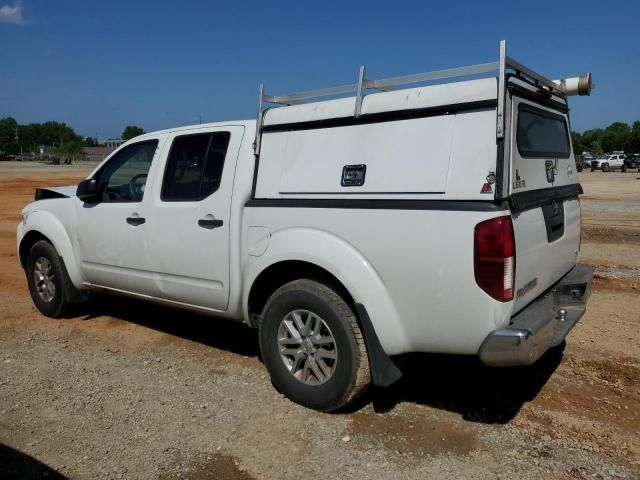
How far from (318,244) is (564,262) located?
191 centimetres

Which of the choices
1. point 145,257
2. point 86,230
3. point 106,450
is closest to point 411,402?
point 106,450

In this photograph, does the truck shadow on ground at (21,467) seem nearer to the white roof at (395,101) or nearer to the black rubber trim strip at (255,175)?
the black rubber trim strip at (255,175)

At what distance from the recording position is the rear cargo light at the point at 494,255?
10.5 ft

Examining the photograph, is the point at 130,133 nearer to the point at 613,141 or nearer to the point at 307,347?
the point at 307,347

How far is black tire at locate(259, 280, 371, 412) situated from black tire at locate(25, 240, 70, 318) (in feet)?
9.18

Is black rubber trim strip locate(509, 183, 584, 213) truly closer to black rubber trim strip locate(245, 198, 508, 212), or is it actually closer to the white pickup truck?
the white pickup truck

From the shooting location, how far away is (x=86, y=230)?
564 centimetres

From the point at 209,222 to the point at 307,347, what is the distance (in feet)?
4.13

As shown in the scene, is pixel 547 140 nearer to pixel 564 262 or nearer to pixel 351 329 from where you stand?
pixel 564 262

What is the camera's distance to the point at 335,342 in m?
3.83

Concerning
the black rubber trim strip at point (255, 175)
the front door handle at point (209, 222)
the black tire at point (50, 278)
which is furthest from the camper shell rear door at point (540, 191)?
the black tire at point (50, 278)

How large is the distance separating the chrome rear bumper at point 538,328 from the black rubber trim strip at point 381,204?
683mm

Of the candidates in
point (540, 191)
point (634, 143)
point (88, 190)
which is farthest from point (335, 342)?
point (634, 143)

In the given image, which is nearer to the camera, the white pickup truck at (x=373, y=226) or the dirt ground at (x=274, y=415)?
the white pickup truck at (x=373, y=226)
